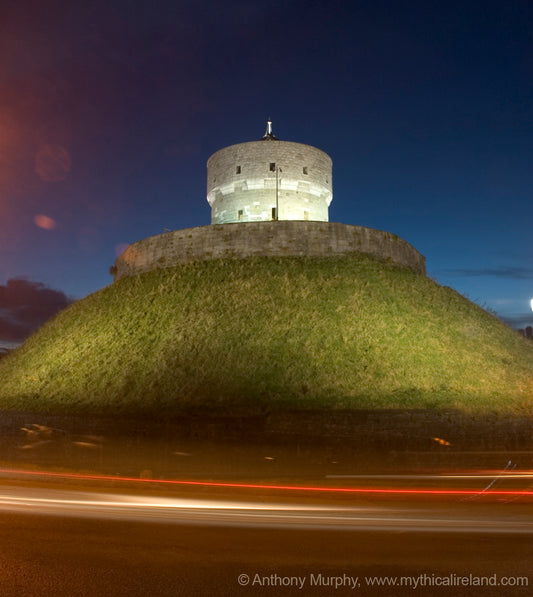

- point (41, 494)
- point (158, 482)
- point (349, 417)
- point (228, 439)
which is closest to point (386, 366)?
point (349, 417)

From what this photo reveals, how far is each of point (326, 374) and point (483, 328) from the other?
1135 cm

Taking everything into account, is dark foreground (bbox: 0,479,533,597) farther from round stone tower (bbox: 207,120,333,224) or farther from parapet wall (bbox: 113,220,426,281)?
round stone tower (bbox: 207,120,333,224)

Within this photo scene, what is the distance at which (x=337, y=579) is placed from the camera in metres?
4.60

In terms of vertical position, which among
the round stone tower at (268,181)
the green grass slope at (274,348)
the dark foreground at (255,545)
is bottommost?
the dark foreground at (255,545)

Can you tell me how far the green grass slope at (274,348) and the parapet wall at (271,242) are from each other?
71 cm

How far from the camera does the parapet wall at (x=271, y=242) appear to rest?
94.5 feet

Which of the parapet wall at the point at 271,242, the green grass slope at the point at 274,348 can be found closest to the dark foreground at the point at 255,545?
the green grass slope at the point at 274,348

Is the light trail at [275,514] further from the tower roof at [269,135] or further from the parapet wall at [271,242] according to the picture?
the tower roof at [269,135]

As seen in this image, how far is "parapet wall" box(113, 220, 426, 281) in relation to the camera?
94.5 feet

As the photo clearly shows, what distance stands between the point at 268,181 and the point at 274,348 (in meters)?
16.8

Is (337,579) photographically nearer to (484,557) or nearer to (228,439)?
(484,557)

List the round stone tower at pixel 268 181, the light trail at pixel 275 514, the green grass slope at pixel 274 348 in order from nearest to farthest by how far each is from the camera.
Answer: the light trail at pixel 275 514 → the green grass slope at pixel 274 348 → the round stone tower at pixel 268 181

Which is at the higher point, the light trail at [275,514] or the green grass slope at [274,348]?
the green grass slope at [274,348]

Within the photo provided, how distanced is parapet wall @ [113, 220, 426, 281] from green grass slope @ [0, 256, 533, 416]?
2.34 feet
